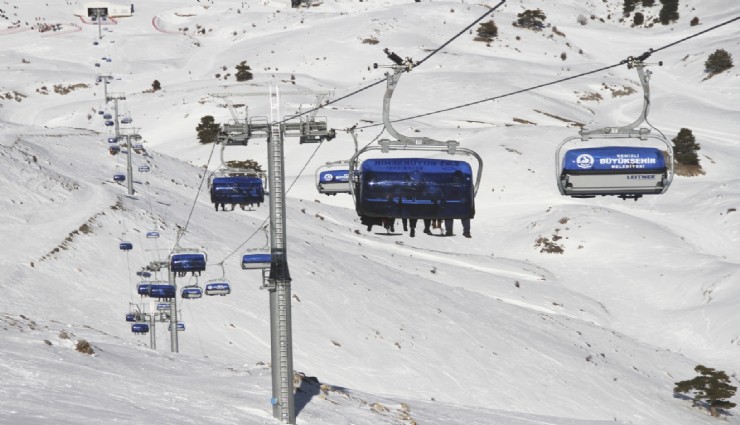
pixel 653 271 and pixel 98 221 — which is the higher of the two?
pixel 98 221

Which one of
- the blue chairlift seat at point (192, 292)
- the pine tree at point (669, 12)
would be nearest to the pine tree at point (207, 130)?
the blue chairlift seat at point (192, 292)

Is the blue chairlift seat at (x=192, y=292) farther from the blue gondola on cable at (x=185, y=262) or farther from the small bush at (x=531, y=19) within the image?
the small bush at (x=531, y=19)

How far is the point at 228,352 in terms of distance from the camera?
135ft

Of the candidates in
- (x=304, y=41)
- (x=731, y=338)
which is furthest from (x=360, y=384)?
(x=304, y=41)

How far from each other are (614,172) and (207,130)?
224 feet

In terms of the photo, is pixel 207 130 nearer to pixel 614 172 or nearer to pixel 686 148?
pixel 686 148

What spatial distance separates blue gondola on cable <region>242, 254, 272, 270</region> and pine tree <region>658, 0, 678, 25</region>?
119608mm

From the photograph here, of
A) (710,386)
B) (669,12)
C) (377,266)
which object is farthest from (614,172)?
(669,12)

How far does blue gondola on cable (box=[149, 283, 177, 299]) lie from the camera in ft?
120

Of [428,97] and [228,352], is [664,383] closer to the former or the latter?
[228,352]

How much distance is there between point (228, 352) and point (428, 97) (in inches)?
2477

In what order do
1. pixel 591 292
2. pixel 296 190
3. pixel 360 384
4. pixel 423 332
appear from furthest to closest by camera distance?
1. pixel 296 190
2. pixel 591 292
3. pixel 423 332
4. pixel 360 384

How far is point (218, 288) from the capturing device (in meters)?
37.5

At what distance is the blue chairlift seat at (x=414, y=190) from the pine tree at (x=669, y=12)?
126m
